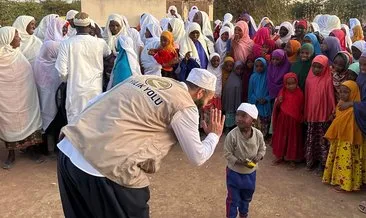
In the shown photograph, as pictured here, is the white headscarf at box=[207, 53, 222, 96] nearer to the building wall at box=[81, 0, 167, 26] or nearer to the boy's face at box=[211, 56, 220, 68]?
the boy's face at box=[211, 56, 220, 68]

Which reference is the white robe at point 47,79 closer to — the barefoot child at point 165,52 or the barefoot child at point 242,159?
the barefoot child at point 165,52

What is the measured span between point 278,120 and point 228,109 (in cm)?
118

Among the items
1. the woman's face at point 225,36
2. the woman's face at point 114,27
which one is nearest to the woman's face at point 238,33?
the woman's face at point 225,36

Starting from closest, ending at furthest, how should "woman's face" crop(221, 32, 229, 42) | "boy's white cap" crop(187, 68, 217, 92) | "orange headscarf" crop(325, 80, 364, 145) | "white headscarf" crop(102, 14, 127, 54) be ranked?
"boy's white cap" crop(187, 68, 217, 92) → "orange headscarf" crop(325, 80, 364, 145) → "white headscarf" crop(102, 14, 127, 54) → "woman's face" crop(221, 32, 229, 42)

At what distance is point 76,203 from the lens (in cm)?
233

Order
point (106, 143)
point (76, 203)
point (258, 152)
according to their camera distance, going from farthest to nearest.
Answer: point (258, 152) < point (76, 203) < point (106, 143)

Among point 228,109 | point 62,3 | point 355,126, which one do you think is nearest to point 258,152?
point 355,126

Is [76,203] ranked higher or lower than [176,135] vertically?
lower

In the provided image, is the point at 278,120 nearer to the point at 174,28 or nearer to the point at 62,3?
the point at 174,28

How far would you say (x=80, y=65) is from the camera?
15.9 ft

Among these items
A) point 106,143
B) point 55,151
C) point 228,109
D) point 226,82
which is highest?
point 106,143

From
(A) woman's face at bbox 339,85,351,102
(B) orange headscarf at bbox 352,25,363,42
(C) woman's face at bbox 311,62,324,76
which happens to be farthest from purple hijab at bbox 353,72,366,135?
(B) orange headscarf at bbox 352,25,363,42

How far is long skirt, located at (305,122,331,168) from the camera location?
4871 mm

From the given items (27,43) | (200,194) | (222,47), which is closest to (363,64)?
(200,194)
